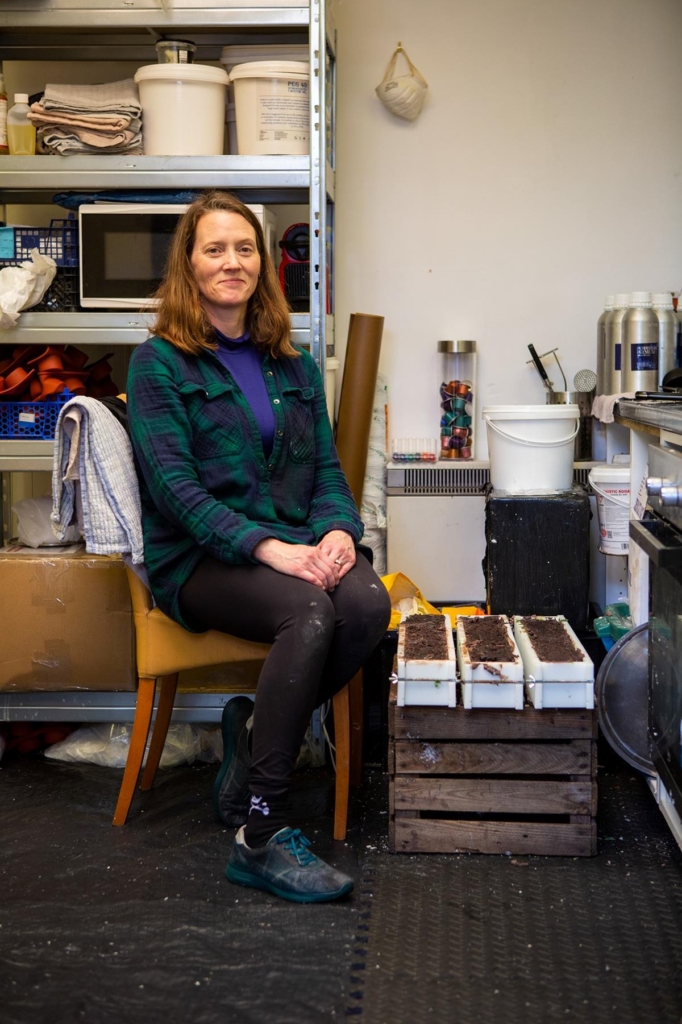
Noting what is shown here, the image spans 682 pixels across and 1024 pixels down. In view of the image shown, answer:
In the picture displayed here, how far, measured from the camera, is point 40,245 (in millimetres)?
2799

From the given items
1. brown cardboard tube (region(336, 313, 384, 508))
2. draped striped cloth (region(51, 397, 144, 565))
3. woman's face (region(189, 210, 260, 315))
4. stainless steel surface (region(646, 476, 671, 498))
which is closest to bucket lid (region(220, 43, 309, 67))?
woman's face (region(189, 210, 260, 315))

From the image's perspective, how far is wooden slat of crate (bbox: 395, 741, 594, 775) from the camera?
219 centimetres

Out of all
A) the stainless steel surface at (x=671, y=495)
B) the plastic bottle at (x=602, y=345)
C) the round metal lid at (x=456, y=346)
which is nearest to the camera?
the stainless steel surface at (x=671, y=495)

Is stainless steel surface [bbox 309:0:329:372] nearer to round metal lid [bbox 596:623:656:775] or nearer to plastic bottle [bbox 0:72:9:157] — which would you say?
plastic bottle [bbox 0:72:9:157]

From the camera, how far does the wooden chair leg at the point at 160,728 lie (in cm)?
257

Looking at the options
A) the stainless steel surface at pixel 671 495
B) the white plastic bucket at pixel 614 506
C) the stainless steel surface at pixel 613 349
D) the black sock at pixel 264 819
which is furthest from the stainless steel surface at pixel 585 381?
the black sock at pixel 264 819

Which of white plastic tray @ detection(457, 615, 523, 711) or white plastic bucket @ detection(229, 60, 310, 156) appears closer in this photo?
white plastic tray @ detection(457, 615, 523, 711)

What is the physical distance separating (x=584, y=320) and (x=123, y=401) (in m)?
1.71

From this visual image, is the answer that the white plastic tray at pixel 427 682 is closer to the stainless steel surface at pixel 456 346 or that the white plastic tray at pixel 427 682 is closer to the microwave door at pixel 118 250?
the microwave door at pixel 118 250

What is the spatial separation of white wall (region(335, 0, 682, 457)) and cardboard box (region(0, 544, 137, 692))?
1.31m

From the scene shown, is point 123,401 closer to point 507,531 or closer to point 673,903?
point 507,531

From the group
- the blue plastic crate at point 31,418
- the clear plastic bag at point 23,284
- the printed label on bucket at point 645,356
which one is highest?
the clear plastic bag at point 23,284

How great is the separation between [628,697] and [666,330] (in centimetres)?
120

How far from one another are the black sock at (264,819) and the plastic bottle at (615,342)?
5.44 ft
